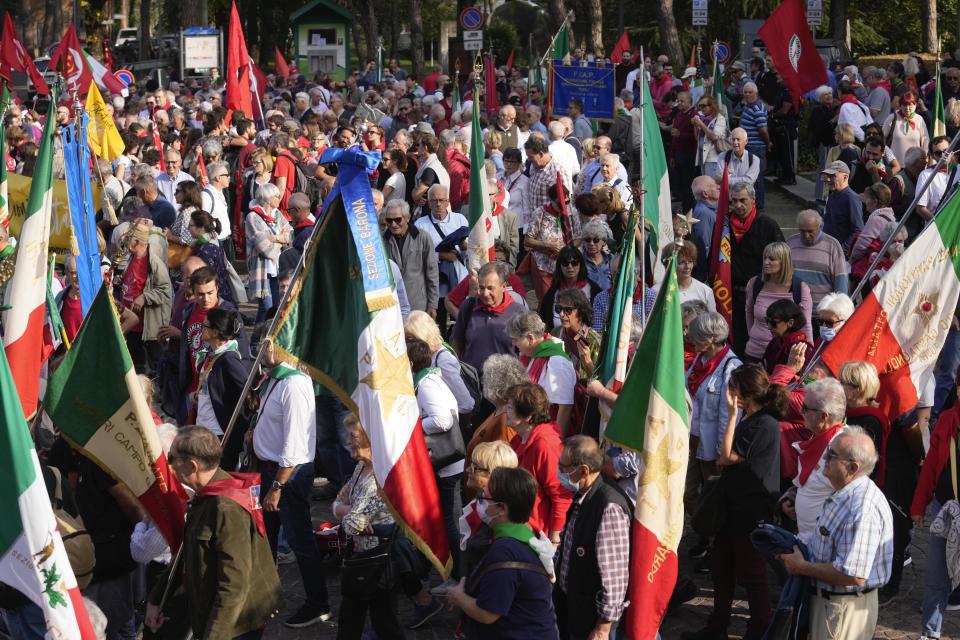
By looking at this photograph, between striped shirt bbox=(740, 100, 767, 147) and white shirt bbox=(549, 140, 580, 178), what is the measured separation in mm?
3618

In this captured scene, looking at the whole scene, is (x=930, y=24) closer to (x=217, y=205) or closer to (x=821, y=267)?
(x=217, y=205)

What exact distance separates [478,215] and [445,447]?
140 inches

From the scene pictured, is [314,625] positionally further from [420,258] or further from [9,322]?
[420,258]

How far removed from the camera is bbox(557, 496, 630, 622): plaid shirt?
202 inches

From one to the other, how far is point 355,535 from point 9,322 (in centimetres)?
253

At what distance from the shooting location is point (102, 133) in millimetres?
14281

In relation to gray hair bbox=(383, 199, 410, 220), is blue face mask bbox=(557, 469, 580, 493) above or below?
below

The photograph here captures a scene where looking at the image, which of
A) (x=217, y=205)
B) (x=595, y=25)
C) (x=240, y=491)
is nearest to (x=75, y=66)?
(x=217, y=205)

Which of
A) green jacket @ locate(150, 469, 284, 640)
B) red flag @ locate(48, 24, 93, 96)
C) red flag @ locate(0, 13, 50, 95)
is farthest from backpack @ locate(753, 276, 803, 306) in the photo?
red flag @ locate(0, 13, 50, 95)

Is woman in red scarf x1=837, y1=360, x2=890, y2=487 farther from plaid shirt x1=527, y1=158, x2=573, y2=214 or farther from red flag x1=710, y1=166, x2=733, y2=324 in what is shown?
plaid shirt x1=527, y1=158, x2=573, y2=214

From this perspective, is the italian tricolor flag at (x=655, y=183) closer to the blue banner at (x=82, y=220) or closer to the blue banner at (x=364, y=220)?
the blue banner at (x=364, y=220)

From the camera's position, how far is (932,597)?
6117mm

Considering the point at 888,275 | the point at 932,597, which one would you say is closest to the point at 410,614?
the point at 932,597

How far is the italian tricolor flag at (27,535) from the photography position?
187 inches
